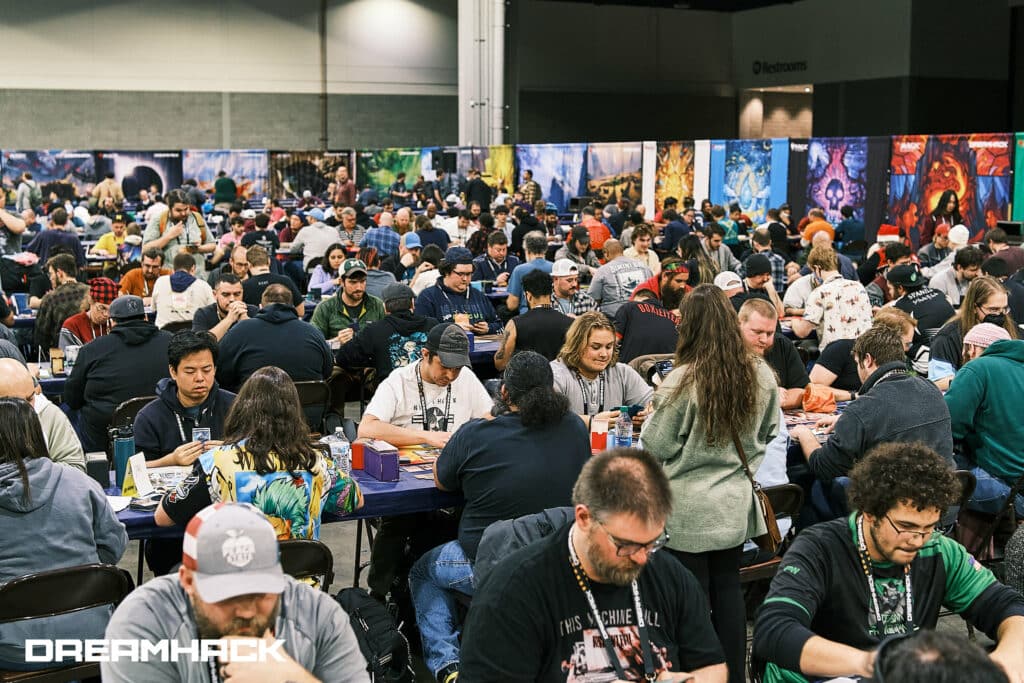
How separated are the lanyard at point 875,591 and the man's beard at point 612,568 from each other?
748 millimetres

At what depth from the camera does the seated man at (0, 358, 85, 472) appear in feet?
14.5

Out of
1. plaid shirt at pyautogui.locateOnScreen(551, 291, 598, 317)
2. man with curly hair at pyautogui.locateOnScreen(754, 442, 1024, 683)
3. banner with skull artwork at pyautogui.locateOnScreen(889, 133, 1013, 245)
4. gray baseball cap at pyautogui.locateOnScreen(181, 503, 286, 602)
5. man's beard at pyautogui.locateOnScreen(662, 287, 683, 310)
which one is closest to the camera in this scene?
gray baseball cap at pyautogui.locateOnScreen(181, 503, 286, 602)

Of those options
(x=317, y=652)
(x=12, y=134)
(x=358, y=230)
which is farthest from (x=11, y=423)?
(x=12, y=134)

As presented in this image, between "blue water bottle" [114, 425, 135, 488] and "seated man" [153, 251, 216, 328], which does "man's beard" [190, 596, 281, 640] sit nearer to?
"blue water bottle" [114, 425, 135, 488]

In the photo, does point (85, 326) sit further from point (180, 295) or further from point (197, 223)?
point (197, 223)

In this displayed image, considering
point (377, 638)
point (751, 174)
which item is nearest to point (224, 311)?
point (377, 638)

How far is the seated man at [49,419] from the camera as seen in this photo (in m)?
4.41

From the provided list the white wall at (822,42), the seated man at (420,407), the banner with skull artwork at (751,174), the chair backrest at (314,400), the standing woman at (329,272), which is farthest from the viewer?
the white wall at (822,42)

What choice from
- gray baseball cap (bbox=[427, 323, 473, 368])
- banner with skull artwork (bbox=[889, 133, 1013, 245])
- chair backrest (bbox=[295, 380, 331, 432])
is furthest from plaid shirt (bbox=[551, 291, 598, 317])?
banner with skull artwork (bbox=[889, 133, 1013, 245])

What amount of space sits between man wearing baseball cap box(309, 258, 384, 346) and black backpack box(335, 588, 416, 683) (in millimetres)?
4198

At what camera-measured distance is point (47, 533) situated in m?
3.64

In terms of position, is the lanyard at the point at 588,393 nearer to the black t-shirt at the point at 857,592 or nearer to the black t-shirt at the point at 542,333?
the black t-shirt at the point at 542,333

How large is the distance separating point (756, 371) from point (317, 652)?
2037 millimetres

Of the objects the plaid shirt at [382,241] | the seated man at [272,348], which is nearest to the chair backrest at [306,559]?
the seated man at [272,348]
